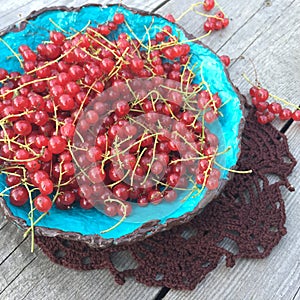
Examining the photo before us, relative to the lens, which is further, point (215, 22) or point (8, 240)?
point (215, 22)

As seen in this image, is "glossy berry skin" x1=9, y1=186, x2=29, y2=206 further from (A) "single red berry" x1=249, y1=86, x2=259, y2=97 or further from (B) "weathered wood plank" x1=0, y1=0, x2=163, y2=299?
(A) "single red berry" x1=249, y1=86, x2=259, y2=97

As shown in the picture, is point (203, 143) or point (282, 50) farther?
point (282, 50)

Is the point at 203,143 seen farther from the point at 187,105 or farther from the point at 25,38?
the point at 25,38

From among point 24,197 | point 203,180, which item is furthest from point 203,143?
point 24,197

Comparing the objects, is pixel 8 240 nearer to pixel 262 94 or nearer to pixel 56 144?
pixel 56 144

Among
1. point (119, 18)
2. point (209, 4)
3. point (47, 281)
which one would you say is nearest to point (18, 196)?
point (47, 281)

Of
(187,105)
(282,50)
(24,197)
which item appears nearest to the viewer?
(24,197)

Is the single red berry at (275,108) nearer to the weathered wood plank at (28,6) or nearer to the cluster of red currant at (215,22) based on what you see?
the cluster of red currant at (215,22)
